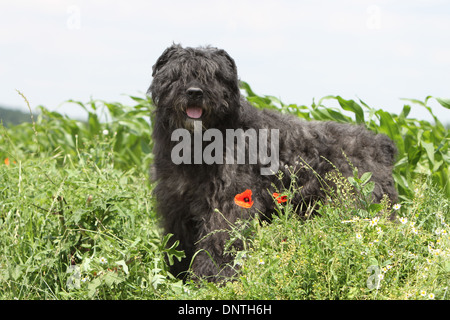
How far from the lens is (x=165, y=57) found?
4488 millimetres

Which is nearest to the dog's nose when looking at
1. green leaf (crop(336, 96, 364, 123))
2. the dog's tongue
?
the dog's tongue

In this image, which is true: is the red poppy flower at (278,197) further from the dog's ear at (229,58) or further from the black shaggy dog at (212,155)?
the dog's ear at (229,58)

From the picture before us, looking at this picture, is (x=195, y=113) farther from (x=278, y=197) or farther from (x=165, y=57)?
(x=278, y=197)

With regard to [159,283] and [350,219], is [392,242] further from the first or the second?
[159,283]

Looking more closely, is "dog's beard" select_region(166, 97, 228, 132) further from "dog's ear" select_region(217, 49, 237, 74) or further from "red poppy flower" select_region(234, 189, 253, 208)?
"red poppy flower" select_region(234, 189, 253, 208)

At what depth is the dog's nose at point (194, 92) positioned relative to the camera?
4092 millimetres

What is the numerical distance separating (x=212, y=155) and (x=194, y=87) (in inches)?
23.8

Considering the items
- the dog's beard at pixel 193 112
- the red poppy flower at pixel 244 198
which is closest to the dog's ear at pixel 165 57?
the dog's beard at pixel 193 112

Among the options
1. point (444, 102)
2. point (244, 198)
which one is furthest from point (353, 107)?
point (244, 198)
